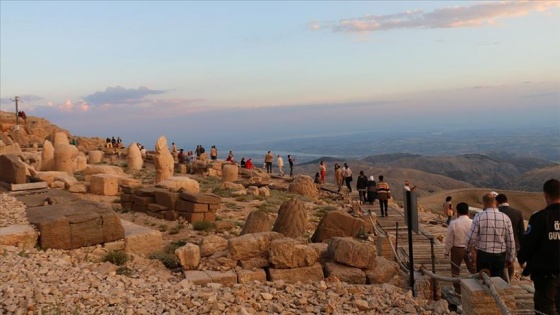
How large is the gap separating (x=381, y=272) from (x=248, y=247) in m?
2.65

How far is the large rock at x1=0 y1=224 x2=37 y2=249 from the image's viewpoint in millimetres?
9398

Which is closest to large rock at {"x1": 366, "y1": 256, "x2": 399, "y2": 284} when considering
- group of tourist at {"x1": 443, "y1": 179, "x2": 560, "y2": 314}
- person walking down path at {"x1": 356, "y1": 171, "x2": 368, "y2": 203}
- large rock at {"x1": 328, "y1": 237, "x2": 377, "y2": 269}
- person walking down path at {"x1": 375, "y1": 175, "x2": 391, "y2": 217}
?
large rock at {"x1": 328, "y1": 237, "x2": 377, "y2": 269}

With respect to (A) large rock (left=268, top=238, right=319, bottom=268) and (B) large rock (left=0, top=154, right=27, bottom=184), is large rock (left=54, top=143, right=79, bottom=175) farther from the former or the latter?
(A) large rock (left=268, top=238, right=319, bottom=268)

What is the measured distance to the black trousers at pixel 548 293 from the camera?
219 inches

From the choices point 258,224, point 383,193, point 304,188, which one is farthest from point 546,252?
point 304,188

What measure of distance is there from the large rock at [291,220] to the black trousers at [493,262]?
606 centimetres

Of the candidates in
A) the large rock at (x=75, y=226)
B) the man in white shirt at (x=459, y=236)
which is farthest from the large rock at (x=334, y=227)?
the large rock at (x=75, y=226)

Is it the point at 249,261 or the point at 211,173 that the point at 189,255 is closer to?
the point at 249,261

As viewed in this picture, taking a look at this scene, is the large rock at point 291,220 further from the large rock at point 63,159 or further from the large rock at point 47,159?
the large rock at point 47,159

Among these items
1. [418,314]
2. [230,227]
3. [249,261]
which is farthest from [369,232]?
[418,314]

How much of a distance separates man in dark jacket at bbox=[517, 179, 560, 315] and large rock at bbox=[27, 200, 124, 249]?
821 cm

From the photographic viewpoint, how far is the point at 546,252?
18.0 feet

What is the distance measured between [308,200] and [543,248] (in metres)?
17.0

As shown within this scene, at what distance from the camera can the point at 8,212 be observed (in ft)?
38.0
